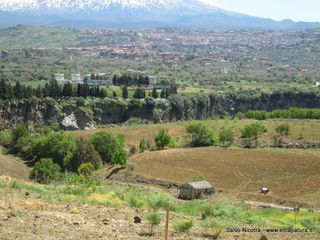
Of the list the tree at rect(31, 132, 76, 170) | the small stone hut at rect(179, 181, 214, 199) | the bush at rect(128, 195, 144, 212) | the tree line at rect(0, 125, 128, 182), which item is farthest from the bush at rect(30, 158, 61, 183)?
the bush at rect(128, 195, 144, 212)

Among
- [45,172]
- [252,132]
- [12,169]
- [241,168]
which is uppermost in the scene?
[45,172]

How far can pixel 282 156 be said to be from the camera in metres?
68.2

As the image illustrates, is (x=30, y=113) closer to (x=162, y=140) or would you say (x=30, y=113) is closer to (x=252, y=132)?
(x=162, y=140)

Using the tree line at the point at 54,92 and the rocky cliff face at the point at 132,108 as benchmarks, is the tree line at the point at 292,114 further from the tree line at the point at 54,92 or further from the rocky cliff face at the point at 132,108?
the tree line at the point at 54,92

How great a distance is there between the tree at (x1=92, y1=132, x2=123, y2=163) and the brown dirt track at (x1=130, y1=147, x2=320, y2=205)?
315 centimetres

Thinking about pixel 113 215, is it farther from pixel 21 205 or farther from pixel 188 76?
pixel 188 76

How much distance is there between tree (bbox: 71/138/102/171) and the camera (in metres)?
65.8

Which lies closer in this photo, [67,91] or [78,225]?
[78,225]

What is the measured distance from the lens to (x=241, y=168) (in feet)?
207

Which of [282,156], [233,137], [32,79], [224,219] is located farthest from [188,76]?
[224,219]

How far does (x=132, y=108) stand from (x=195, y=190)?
66621 mm

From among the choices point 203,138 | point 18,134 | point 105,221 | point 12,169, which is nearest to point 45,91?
point 18,134

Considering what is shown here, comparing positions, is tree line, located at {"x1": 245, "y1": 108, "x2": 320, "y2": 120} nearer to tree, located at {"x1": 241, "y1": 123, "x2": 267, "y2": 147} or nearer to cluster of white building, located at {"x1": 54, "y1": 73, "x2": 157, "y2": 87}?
tree, located at {"x1": 241, "y1": 123, "x2": 267, "y2": 147}

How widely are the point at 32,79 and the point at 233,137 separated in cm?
8907
